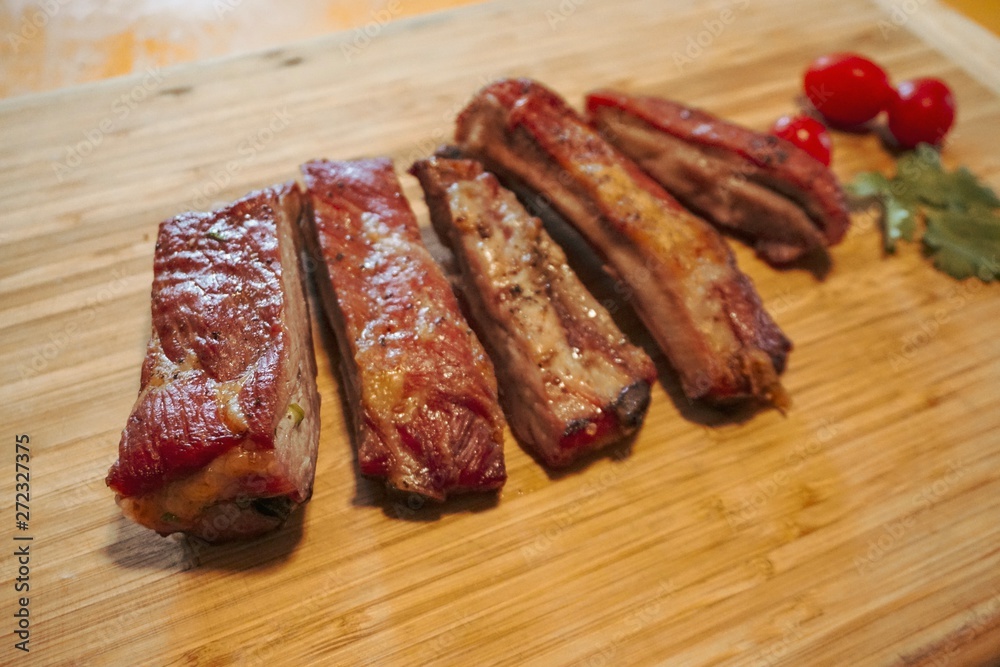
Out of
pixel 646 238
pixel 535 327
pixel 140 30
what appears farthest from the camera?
pixel 140 30

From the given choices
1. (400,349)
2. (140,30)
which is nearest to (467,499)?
(400,349)

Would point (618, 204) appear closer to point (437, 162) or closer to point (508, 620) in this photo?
point (437, 162)

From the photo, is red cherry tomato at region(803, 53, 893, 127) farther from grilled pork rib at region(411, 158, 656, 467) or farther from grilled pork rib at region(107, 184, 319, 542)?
grilled pork rib at region(107, 184, 319, 542)

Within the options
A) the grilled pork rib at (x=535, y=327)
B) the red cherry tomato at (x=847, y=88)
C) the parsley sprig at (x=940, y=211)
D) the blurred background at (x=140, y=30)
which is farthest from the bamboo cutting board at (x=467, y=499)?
the blurred background at (x=140, y=30)

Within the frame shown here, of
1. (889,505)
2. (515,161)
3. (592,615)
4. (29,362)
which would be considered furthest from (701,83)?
(29,362)

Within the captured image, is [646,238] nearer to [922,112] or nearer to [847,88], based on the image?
[847,88]

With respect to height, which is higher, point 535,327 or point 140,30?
point 140,30
